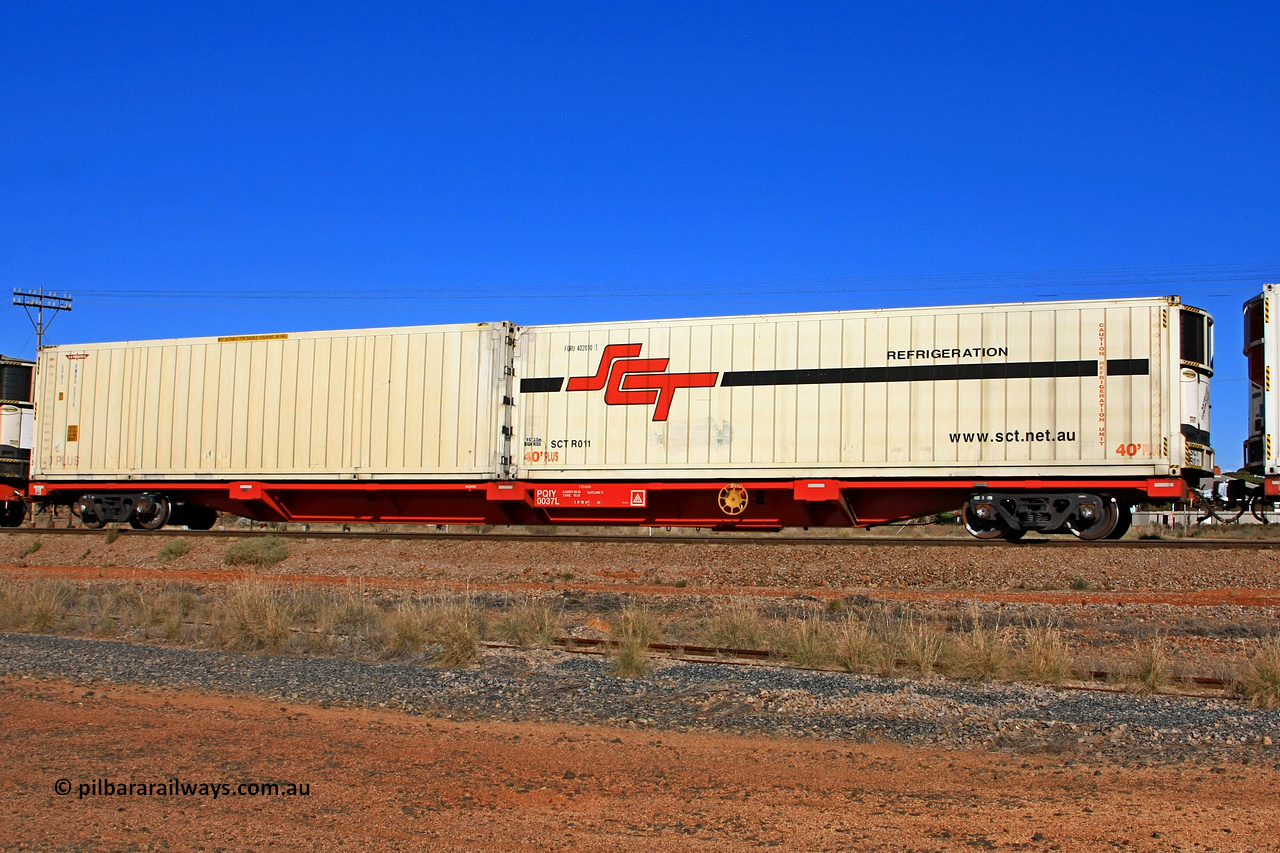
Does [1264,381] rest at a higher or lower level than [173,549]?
higher

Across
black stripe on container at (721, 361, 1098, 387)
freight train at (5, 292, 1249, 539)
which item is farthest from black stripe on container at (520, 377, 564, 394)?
black stripe on container at (721, 361, 1098, 387)

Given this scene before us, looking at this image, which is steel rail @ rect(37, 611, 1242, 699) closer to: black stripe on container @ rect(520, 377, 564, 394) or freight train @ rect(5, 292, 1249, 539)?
freight train @ rect(5, 292, 1249, 539)

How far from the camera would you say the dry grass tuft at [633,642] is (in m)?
8.32

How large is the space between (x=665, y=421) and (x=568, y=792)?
11384 millimetres

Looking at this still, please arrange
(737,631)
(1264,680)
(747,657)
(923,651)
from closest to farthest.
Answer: (1264,680) < (923,651) < (747,657) < (737,631)

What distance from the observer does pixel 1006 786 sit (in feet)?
17.0

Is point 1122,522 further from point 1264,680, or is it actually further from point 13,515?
point 13,515

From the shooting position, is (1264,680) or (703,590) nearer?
(1264,680)

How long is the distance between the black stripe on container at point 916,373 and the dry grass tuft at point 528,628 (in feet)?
20.9

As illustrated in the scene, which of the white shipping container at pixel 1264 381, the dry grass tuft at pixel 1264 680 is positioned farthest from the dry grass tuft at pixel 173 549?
the white shipping container at pixel 1264 381

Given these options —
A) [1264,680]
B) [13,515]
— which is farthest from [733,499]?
[13,515]

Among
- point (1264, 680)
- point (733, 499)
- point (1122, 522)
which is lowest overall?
point (1264, 680)

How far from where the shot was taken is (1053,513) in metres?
15.0

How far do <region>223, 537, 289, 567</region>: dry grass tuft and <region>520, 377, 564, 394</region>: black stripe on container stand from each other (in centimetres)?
516
